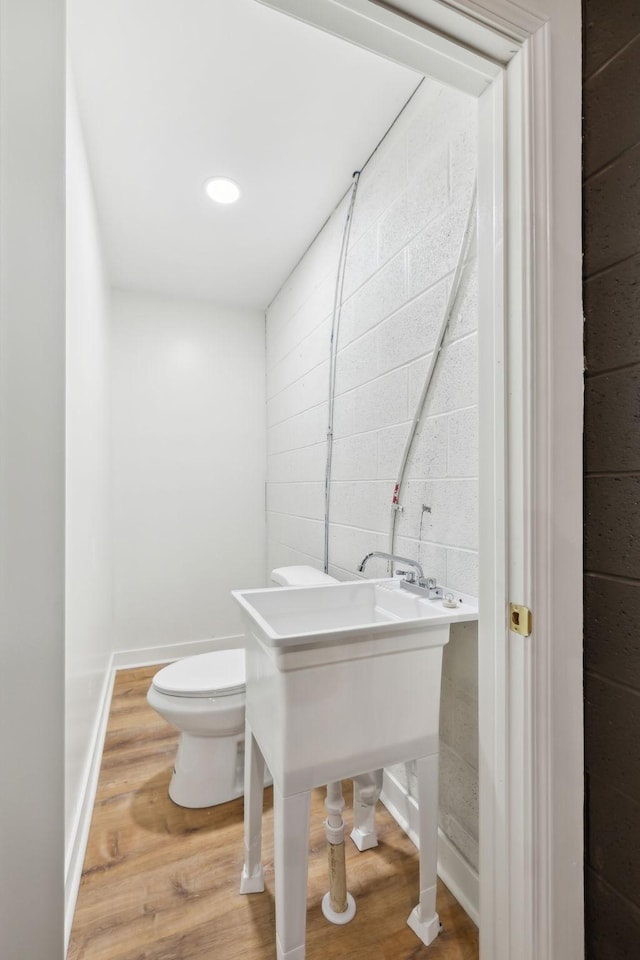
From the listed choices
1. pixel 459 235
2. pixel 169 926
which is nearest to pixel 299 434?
pixel 459 235

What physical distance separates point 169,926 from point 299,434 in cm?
211

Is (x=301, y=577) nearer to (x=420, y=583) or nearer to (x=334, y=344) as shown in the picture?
(x=420, y=583)

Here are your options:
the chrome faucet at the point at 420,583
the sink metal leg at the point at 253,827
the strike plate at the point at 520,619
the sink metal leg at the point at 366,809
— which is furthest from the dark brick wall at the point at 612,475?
the sink metal leg at the point at 253,827

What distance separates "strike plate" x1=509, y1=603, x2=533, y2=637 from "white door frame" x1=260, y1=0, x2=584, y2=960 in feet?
0.04

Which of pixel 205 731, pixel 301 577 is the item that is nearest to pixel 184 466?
pixel 301 577

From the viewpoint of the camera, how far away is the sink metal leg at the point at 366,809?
1369mm

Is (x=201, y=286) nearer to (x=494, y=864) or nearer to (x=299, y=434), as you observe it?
(x=299, y=434)

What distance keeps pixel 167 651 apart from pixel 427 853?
235 centimetres

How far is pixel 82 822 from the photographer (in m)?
1.47

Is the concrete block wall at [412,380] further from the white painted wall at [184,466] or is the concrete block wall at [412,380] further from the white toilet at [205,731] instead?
the white painted wall at [184,466]

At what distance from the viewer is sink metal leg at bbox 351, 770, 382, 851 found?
1369 mm

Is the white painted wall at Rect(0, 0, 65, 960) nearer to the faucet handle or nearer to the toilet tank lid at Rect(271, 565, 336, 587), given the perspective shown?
the faucet handle

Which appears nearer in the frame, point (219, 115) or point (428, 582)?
point (428, 582)

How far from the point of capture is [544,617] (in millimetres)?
841
